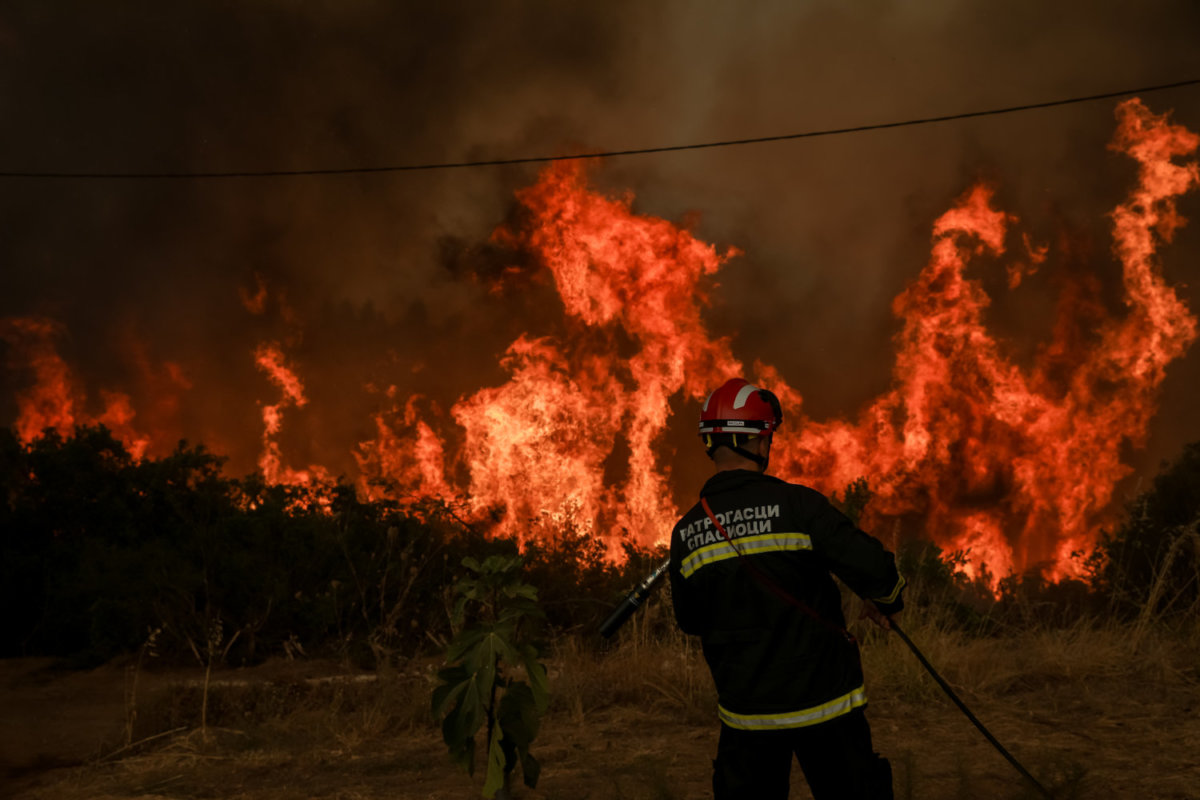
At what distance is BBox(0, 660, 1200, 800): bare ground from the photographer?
5.42 meters

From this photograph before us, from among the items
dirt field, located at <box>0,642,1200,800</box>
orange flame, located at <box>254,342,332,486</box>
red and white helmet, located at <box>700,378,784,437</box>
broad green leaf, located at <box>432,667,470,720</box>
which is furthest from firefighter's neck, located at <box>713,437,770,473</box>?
orange flame, located at <box>254,342,332,486</box>

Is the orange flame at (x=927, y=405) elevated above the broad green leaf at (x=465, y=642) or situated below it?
above

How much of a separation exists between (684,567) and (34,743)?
691 centimetres

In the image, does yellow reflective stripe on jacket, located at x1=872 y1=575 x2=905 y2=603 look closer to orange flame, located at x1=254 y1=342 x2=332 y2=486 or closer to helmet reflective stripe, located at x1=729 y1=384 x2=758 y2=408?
helmet reflective stripe, located at x1=729 y1=384 x2=758 y2=408

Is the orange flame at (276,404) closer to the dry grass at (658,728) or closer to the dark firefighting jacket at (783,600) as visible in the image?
the dry grass at (658,728)

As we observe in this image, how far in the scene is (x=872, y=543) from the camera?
3.16 meters

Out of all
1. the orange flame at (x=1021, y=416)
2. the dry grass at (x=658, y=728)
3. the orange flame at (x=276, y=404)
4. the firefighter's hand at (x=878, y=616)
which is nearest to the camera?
the firefighter's hand at (x=878, y=616)

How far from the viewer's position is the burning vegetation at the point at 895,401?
719 inches

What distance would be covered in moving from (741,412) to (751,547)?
1.72ft

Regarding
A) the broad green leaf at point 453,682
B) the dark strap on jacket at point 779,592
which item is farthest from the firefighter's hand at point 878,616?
the broad green leaf at point 453,682

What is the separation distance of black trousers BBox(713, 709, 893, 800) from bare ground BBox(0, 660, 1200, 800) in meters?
1.23

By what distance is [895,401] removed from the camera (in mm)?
19031

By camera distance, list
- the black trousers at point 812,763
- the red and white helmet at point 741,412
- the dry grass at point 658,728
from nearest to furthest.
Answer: the black trousers at point 812,763 → the red and white helmet at point 741,412 → the dry grass at point 658,728

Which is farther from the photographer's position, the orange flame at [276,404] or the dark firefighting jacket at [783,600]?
the orange flame at [276,404]
